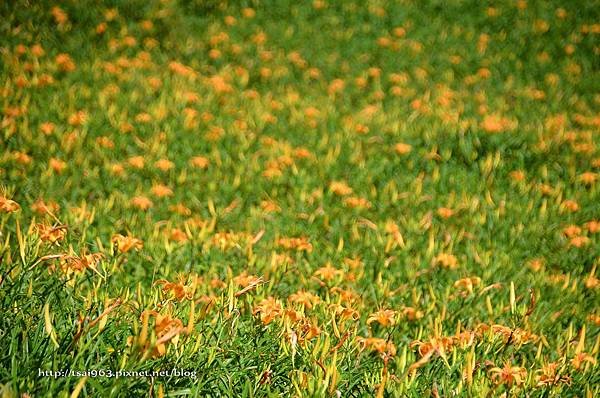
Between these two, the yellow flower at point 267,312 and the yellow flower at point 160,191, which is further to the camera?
the yellow flower at point 160,191

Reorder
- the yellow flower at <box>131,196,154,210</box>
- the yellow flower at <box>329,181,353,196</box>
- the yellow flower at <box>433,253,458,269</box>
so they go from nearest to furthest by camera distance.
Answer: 1. the yellow flower at <box>433,253,458,269</box>
2. the yellow flower at <box>131,196,154,210</box>
3. the yellow flower at <box>329,181,353,196</box>

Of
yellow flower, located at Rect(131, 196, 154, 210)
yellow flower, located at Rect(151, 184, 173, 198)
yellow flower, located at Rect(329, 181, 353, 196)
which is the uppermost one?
yellow flower, located at Rect(131, 196, 154, 210)

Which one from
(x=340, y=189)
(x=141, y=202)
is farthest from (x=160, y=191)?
(x=340, y=189)

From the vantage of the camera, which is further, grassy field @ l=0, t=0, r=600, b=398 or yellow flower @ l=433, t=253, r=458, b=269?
yellow flower @ l=433, t=253, r=458, b=269

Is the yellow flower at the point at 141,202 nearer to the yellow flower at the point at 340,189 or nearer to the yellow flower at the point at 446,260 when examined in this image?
the yellow flower at the point at 340,189

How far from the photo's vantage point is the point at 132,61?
5098mm

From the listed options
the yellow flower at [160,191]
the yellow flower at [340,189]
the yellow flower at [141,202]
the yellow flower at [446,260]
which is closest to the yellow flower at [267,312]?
the yellow flower at [446,260]

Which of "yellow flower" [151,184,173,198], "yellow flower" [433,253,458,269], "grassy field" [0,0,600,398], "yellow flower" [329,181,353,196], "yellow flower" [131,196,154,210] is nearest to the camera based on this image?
"grassy field" [0,0,600,398]

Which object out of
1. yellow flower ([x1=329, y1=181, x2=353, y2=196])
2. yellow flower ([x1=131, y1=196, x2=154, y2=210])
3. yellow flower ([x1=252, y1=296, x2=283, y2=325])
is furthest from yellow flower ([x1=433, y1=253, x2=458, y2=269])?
yellow flower ([x1=131, y1=196, x2=154, y2=210])

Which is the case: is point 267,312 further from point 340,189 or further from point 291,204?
point 340,189

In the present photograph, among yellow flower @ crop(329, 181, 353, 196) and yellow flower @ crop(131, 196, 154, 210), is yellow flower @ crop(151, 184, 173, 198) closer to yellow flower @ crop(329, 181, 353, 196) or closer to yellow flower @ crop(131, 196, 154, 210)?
yellow flower @ crop(131, 196, 154, 210)

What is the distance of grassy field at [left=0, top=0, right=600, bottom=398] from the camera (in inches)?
64.5

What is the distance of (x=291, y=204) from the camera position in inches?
137

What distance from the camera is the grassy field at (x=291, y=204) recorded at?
1.64m
